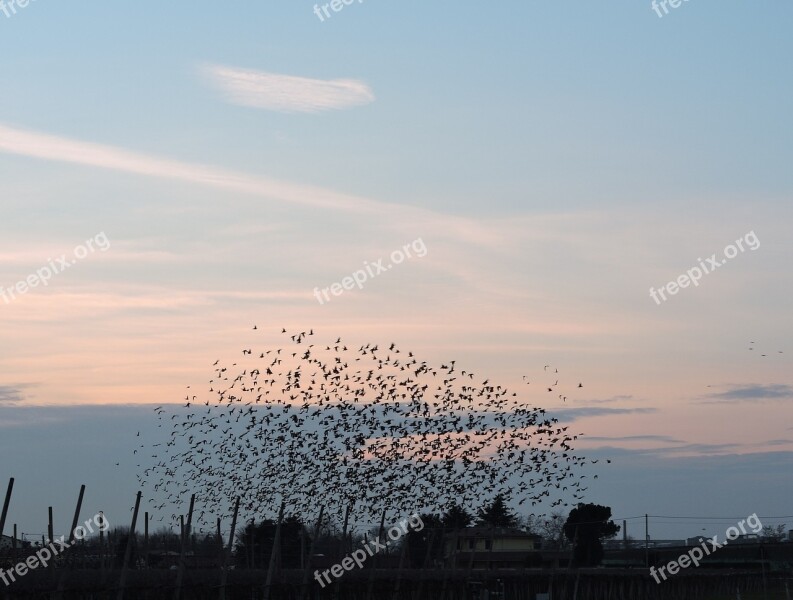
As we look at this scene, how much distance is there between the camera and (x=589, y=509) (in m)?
77.4

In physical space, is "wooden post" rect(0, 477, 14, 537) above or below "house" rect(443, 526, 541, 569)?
below

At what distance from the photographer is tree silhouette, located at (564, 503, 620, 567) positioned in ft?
213

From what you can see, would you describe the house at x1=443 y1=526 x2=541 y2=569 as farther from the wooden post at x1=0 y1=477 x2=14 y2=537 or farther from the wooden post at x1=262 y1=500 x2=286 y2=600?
the wooden post at x1=0 y1=477 x2=14 y2=537

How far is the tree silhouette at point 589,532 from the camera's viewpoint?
213ft

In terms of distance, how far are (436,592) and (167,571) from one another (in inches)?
305

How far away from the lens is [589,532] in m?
69.3

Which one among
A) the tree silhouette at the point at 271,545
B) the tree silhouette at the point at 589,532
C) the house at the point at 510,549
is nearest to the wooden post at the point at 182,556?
the tree silhouette at the point at 271,545

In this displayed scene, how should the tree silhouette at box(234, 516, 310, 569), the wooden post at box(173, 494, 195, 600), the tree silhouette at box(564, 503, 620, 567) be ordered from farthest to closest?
1. the tree silhouette at box(564, 503, 620, 567)
2. the tree silhouette at box(234, 516, 310, 569)
3. the wooden post at box(173, 494, 195, 600)

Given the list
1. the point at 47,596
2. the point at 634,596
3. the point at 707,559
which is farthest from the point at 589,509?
the point at 47,596

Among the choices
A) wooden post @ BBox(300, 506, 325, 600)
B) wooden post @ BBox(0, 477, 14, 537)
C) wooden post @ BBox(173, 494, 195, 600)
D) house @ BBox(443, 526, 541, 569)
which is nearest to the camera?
wooden post @ BBox(0, 477, 14, 537)

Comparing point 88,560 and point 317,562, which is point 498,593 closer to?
point 317,562
